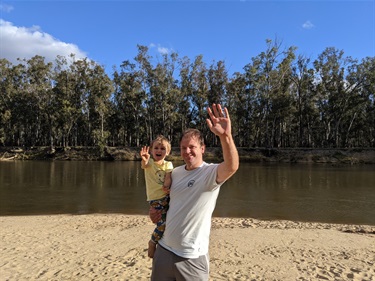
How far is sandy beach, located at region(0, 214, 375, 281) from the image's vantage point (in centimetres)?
568

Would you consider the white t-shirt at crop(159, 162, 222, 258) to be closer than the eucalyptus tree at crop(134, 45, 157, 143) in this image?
Yes

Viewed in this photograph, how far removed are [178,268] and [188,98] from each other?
Result: 54.2 m

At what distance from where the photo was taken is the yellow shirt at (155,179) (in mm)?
3340

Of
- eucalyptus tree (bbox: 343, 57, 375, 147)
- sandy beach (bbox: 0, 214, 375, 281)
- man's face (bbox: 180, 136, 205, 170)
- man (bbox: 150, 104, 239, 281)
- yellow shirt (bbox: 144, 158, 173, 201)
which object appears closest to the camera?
man (bbox: 150, 104, 239, 281)

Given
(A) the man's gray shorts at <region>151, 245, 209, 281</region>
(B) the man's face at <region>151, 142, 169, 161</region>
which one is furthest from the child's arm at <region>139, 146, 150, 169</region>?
(A) the man's gray shorts at <region>151, 245, 209, 281</region>

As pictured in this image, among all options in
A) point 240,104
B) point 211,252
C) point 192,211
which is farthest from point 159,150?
point 240,104

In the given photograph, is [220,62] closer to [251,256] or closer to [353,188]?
[353,188]

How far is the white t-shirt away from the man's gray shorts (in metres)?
0.05

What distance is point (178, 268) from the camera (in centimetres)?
263

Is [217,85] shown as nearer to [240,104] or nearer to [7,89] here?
[240,104]

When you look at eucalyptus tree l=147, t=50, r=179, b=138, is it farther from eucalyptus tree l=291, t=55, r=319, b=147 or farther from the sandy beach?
the sandy beach

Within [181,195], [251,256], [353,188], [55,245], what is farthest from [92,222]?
[353,188]

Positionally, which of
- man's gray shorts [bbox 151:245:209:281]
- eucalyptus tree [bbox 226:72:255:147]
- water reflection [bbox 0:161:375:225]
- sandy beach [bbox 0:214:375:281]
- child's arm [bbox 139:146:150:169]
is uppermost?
eucalyptus tree [bbox 226:72:255:147]

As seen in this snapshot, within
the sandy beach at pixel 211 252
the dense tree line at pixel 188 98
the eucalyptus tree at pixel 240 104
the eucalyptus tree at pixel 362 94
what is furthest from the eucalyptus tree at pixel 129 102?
the sandy beach at pixel 211 252
